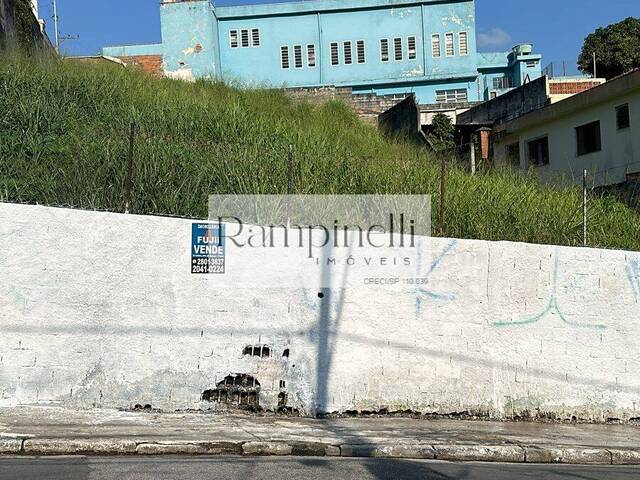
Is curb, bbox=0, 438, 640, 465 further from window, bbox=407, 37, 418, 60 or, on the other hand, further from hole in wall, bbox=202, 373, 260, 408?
window, bbox=407, 37, 418, 60

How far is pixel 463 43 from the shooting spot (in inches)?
1483

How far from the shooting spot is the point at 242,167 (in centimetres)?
1097

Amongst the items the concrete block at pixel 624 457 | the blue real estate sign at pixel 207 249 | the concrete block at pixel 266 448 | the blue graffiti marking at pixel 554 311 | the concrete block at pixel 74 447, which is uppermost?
the blue real estate sign at pixel 207 249

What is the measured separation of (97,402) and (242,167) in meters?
4.81

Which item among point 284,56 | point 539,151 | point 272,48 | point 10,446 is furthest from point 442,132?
point 10,446

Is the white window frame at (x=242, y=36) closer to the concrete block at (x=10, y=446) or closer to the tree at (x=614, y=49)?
the tree at (x=614, y=49)

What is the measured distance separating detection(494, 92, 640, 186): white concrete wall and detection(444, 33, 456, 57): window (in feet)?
53.7

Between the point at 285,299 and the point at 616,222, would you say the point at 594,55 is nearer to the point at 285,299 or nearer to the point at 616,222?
the point at 616,222

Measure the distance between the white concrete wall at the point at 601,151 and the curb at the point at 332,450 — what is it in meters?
11.3

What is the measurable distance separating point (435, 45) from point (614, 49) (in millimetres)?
10795

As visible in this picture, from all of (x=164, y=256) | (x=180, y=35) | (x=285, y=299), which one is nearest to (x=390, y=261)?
(x=285, y=299)

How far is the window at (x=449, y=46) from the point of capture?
3769cm

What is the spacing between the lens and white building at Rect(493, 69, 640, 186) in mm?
18562

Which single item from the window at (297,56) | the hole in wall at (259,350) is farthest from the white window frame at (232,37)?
the hole in wall at (259,350)
